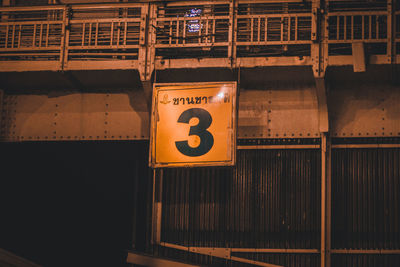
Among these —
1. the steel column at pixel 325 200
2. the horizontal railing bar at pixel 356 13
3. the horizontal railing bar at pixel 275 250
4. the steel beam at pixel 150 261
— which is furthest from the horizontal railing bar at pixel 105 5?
the horizontal railing bar at pixel 275 250

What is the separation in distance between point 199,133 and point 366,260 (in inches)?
165

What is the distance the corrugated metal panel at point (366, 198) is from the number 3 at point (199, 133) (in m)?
2.71

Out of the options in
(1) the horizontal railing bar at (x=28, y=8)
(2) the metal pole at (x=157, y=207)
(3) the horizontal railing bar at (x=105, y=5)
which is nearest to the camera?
(2) the metal pole at (x=157, y=207)

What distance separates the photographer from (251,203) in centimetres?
1264

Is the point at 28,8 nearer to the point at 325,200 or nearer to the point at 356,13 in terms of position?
the point at 356,13

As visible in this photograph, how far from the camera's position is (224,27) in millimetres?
13031

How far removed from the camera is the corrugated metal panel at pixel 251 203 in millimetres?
12422

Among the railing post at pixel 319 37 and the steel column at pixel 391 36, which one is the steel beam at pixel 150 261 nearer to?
the railing post at pixel 319 37

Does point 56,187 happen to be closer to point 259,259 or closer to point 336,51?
point 259,259

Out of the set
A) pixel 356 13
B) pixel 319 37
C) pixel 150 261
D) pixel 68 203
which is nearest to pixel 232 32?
pixel 319 37

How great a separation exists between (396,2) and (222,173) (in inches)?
199

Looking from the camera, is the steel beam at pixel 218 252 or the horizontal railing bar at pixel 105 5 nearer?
the steel beam at pixel 218 252

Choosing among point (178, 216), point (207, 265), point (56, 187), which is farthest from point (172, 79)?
point (56, 187)

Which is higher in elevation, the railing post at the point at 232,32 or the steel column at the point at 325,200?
the railing post at the point at 232,32
